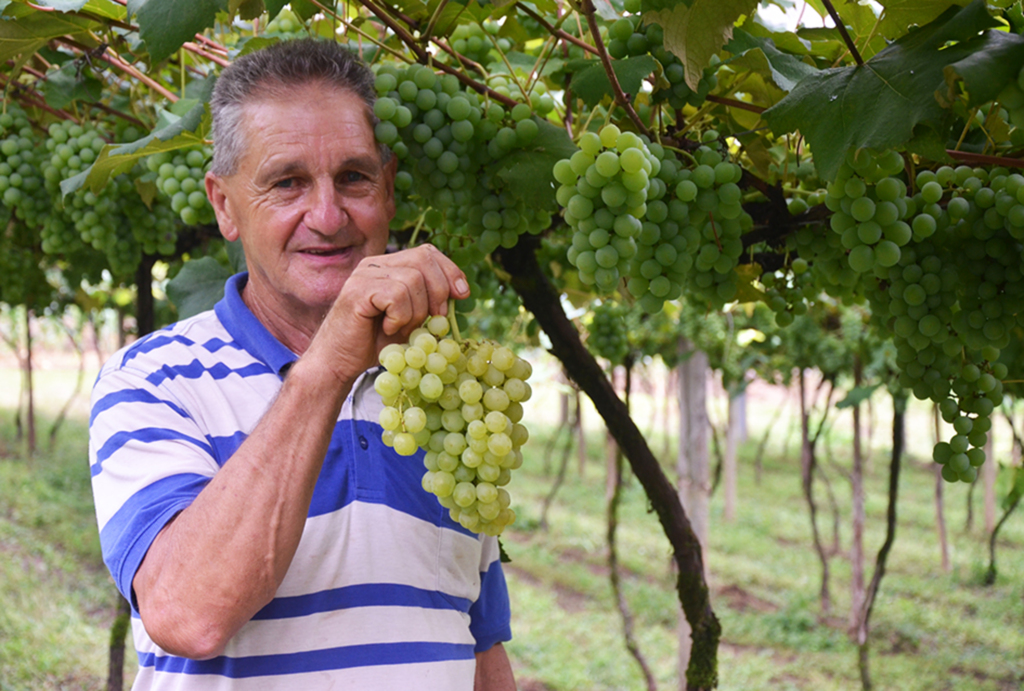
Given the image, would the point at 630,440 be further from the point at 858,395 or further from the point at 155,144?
the point at 858,395

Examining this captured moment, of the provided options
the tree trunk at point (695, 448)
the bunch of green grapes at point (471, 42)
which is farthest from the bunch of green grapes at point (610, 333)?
the bunch of green grapes at point (471, 42)

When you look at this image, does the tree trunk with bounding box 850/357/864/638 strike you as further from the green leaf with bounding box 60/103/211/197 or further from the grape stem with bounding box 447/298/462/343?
the grape stem with bounding box 447/298/462/343

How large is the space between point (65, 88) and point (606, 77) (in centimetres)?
139

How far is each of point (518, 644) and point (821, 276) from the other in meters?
4.93

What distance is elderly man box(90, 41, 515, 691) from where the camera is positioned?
93 centimetres

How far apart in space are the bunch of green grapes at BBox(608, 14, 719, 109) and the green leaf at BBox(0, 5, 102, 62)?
970 millimetres

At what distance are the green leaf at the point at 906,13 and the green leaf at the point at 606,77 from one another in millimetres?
311

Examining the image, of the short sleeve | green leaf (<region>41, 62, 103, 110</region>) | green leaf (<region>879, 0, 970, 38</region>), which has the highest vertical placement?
green leaf (<region>41, 62, 103, 110</region>)

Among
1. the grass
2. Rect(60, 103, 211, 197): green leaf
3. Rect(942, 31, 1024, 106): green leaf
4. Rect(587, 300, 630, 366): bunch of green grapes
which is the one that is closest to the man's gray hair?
Rect(60, 103, 211, 197): green leaf

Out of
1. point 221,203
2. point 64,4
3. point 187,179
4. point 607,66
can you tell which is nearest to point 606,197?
point 607,66

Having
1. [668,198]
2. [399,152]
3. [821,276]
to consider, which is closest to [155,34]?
[399,152]

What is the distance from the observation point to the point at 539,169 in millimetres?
1227

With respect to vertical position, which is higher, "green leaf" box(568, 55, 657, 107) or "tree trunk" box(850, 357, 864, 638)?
"green leaf" box(568, 55, 657, 107)

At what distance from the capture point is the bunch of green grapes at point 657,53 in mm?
1141
